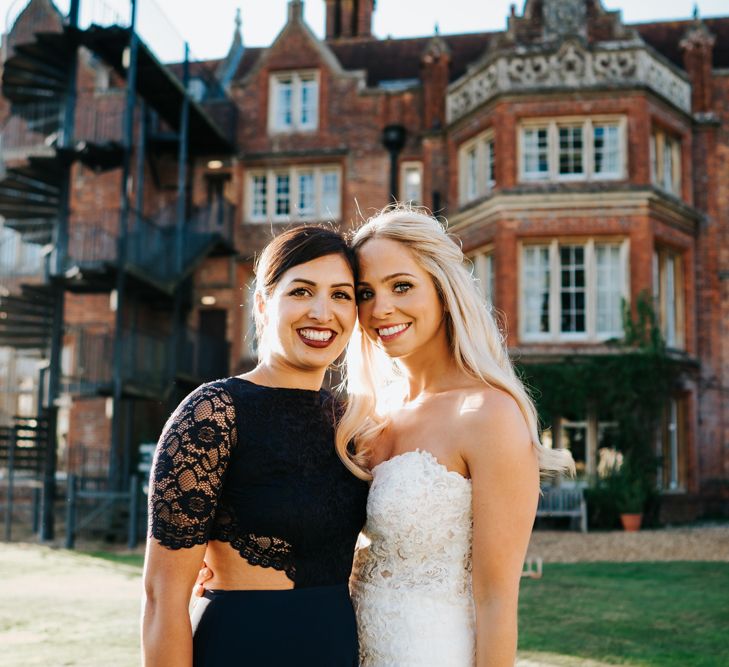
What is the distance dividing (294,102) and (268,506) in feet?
65.4

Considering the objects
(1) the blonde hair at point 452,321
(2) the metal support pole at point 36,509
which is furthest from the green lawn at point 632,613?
(2) the metal support pole at point 36,509

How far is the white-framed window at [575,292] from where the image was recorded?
17.2m

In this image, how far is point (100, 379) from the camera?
1566 cm

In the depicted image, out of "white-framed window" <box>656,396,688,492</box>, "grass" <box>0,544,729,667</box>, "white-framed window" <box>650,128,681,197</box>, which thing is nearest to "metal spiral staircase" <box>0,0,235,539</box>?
"grass" <box>0,544,729,667</box>

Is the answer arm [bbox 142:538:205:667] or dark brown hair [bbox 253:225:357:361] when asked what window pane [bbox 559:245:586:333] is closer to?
dark brown hair [bbox 253:225:357:361]

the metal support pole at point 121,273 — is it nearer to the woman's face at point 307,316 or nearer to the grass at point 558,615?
the grass at point 558,615

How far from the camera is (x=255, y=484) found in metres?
2.35

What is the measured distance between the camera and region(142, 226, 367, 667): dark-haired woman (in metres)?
2.21

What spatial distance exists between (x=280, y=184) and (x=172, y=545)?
1951 cm

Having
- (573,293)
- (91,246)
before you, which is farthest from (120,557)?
(573,293)

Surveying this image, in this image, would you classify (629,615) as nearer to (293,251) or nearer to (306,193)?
(293,251)

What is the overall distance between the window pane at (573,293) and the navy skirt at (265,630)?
15.6m

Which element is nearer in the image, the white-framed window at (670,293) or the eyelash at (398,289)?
the eyelash at (398,289)

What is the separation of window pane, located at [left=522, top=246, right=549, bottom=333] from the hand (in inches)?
607
